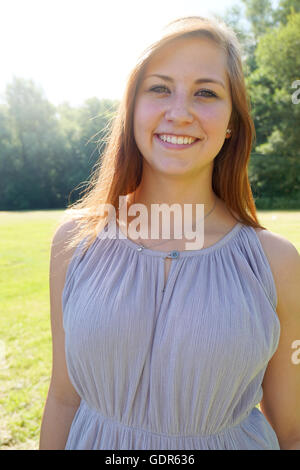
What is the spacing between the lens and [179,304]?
58.2 inches

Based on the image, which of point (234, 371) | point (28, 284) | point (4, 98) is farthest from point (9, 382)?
point (4, 98)

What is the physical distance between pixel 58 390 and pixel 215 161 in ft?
4.09

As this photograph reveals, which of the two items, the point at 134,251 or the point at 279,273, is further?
the point at 134,251

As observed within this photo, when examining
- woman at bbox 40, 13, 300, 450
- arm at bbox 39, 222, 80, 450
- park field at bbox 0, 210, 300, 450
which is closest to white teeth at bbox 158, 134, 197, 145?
woman at bbox 40, 13, 300, 450

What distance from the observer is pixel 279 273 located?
157 centimetres

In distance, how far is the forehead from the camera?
1592mm

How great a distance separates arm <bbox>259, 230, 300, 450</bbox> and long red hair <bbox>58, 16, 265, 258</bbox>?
0.20 metres

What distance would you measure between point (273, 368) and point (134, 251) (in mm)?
729

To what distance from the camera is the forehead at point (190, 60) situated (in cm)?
159

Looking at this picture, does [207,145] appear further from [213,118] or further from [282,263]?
[282,263]

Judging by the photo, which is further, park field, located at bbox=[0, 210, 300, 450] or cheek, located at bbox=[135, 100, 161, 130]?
park field, located at bbox=[0, 210, 300, 450]

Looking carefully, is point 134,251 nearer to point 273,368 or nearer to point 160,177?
point 160,177

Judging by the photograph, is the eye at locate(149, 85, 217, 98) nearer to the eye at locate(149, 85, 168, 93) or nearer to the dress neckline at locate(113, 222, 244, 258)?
the eye at locate(149, 85, 168, 93)

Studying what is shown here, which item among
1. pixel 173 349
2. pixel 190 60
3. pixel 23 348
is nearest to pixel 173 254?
pixel 173 349
